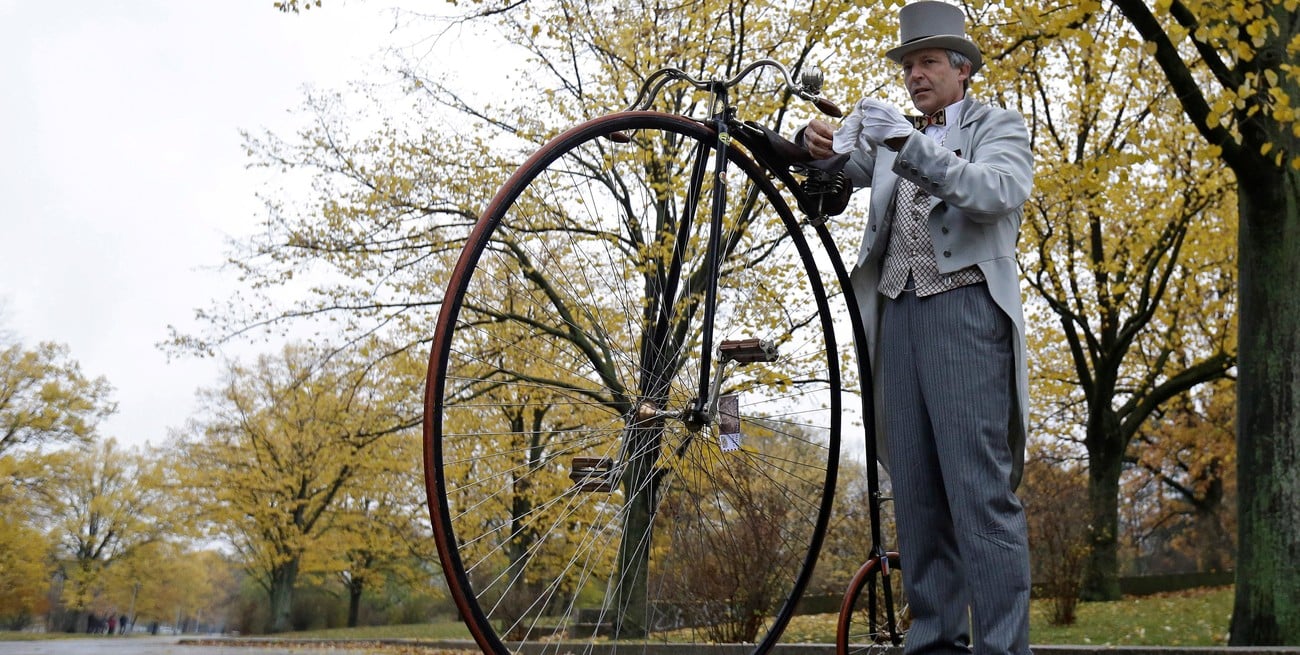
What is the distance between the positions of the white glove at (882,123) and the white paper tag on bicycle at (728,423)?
2.53 ft

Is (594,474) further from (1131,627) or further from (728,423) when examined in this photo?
(1131,627)

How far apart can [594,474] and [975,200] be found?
3.72 ft

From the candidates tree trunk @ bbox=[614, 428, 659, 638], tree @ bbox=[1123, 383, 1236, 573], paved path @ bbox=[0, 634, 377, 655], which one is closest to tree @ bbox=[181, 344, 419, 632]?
paved path @ bbox=[0, 634, 377, 655]

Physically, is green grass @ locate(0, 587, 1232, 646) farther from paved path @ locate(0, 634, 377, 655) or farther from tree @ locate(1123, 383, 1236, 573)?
tree @ locate(1123, 383, 1236, 573)

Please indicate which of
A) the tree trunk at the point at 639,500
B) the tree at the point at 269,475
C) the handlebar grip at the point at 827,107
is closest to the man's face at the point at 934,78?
the handlebar grip at the point at 827,107

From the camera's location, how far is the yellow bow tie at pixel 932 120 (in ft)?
8.75

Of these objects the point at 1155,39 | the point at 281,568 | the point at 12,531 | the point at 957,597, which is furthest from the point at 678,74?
the point at 12,531

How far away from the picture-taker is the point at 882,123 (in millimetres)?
2449

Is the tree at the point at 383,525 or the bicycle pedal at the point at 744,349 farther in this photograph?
the tree at the point at 383,525

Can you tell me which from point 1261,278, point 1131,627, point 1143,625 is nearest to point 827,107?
point 1261,278

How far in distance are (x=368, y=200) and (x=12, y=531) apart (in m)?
22.0

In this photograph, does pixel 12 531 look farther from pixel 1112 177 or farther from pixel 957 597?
pixel 957 597

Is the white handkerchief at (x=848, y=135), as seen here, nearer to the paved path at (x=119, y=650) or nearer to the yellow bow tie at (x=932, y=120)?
the yellow bow tie at (x=932, y=120)

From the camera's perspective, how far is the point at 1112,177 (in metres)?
13.7
